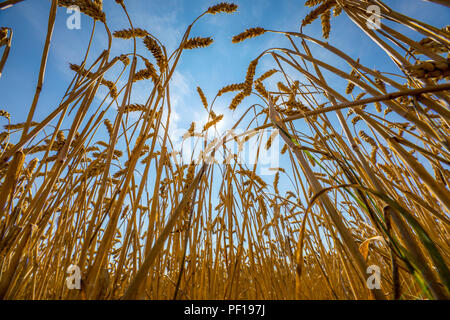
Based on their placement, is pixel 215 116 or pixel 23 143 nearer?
pixel 23 143

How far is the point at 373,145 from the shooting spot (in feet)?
4.50

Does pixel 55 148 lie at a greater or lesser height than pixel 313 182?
greater

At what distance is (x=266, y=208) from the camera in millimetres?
1448
